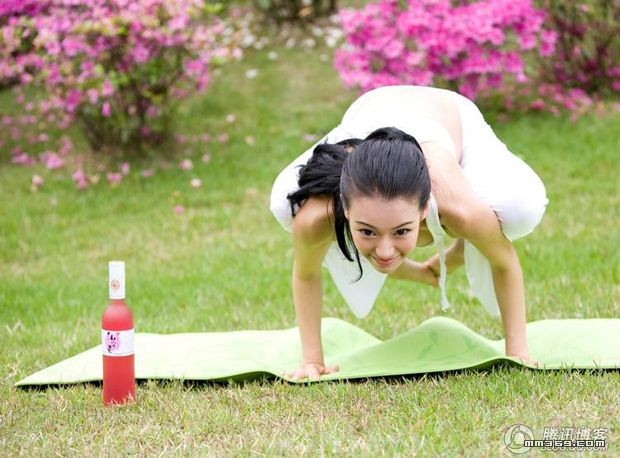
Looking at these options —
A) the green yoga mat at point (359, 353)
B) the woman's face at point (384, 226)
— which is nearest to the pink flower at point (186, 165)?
the green yoga mat at point (359, 353)

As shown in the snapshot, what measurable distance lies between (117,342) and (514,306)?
145cm

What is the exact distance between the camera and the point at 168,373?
3725mm

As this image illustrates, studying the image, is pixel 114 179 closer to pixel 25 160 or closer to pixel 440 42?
pixel 25 160

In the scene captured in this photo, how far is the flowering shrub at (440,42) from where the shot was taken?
785 cm

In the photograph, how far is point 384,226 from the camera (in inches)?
118

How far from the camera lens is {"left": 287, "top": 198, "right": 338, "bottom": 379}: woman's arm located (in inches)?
138

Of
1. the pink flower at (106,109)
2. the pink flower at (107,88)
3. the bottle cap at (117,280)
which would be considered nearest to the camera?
the bottle cap at (117,280)

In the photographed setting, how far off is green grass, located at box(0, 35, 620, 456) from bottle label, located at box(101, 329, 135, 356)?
0.21m

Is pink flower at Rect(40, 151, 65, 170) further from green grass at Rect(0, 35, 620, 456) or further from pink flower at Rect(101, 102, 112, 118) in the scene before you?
pink flower at Rect(101, 102, 112, 118)

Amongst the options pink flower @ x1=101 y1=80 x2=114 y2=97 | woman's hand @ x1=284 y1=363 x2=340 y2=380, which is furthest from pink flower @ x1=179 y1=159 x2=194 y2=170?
woman's hand @ x1=284 y1=363 x2=340 y2=380

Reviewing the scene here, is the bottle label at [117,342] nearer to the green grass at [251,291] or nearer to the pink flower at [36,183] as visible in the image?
the green grass at [251,291]

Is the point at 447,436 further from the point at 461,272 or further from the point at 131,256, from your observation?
the point at 131,256

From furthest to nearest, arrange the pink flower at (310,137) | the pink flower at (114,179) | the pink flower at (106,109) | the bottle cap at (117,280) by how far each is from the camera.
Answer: the pink flower at (310,137), the pink flower at (114,179), the pink flower at (106,109), the bottle cap at (117,280)

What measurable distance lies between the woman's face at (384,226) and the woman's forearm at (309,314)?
2.10 feet
